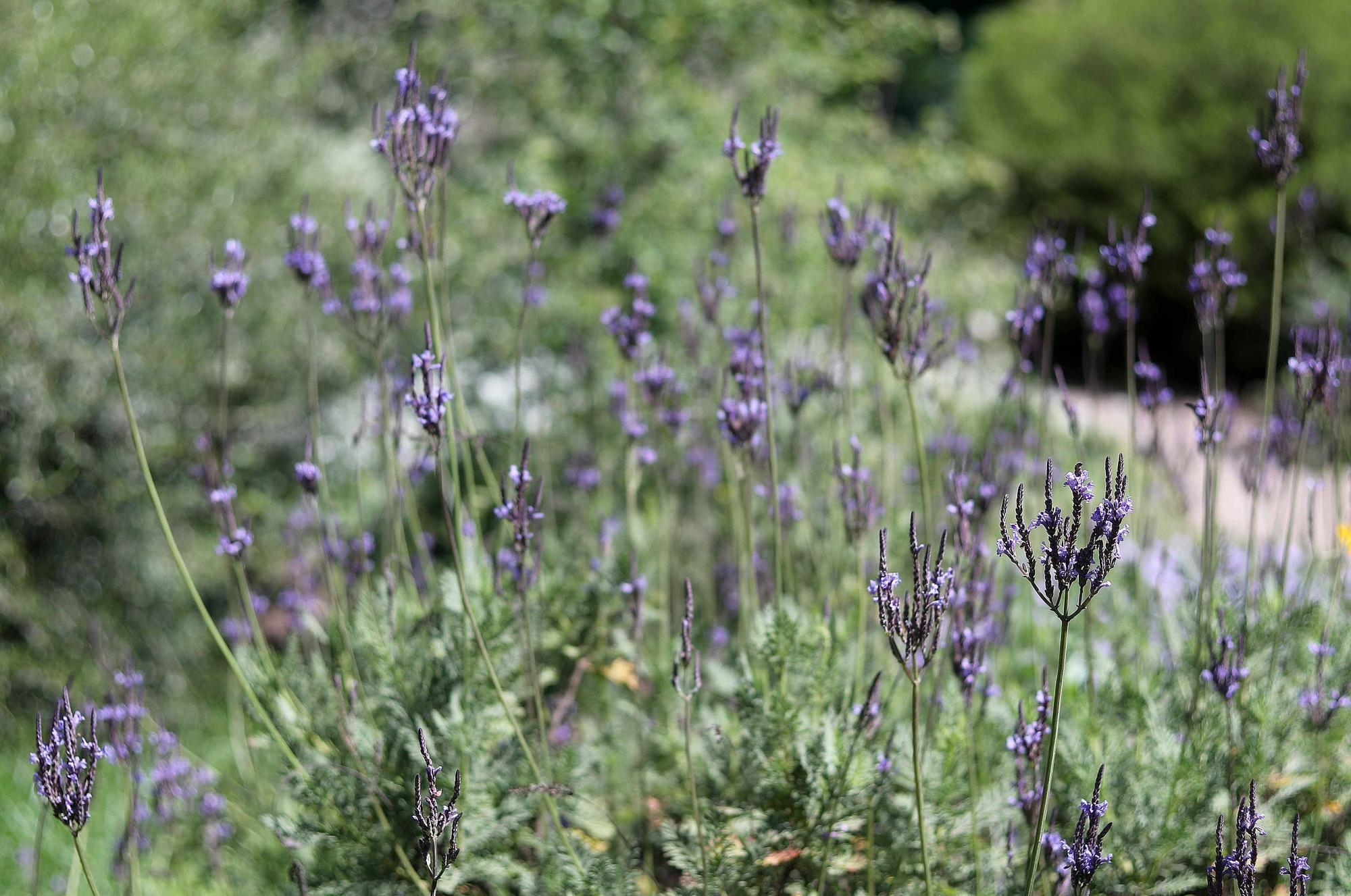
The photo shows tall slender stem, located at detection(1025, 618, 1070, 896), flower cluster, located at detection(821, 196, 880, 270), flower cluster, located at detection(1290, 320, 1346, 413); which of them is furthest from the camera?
flower cluster, located at detection(821, 196, 880, 270)

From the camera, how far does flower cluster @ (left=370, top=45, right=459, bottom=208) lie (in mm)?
1933

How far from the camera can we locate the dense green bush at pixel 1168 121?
870 centimetres

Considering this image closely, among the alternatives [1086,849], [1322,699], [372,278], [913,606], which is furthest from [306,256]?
[1322,699]

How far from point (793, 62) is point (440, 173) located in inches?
149

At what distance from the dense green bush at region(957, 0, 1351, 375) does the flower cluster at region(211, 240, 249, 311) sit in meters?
7.00

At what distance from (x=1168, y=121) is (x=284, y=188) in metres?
7.20

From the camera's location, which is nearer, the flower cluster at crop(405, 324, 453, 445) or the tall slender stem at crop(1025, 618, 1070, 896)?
the tall slender stem at crop(1025, 618, 1070, 896)

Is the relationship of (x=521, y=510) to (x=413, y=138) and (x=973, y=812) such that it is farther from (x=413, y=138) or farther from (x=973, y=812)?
(x=973, y=812)

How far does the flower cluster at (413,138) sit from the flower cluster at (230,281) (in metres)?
0.39

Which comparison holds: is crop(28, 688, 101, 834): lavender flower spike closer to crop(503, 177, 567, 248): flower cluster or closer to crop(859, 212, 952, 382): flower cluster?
crop(503, 177, 567, 248): flower cluster

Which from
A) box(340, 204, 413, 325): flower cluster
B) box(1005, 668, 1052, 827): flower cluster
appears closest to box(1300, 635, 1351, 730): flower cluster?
box(1005, 668, 1052, 827): flower cluster

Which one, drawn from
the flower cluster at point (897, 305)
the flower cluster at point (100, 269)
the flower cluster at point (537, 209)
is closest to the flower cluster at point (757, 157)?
the flower cluster at point (897, 305)

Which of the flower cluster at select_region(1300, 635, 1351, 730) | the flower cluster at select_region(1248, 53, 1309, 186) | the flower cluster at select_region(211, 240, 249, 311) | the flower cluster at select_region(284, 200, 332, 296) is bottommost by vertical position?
the flower cluster at select_region(1300, 635, 1351, 730)

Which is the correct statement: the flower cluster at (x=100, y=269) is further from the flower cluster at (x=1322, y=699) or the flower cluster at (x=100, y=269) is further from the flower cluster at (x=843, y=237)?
the flower cluster at (x=1322, y=699)
